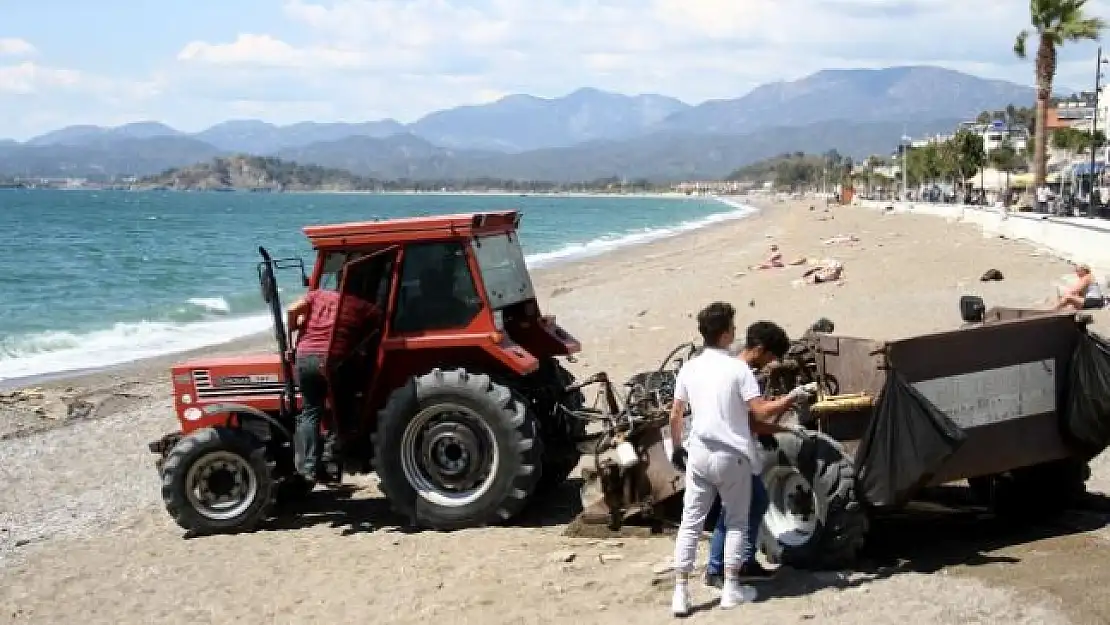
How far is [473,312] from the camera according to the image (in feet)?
27.2

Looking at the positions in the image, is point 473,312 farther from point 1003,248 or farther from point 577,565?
point 1003,248

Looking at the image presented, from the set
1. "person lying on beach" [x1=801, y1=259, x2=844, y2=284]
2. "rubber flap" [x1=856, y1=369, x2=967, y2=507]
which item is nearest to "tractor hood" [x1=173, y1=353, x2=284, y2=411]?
"rubber flap" [x1=856, y1=369, x2=967, y2=507]

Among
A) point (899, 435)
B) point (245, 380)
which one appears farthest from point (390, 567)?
point (899, 435)

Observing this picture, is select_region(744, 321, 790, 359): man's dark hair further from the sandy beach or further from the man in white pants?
the sandy beach

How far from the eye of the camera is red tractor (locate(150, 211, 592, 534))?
26.6ft

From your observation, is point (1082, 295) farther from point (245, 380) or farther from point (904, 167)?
point (904, 167)

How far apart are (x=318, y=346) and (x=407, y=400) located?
772 millimetres

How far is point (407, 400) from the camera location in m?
8.09

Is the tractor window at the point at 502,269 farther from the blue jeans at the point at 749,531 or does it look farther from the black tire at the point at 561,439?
the blue jeans at the point at 749,531

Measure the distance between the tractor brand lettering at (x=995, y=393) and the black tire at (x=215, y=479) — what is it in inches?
183

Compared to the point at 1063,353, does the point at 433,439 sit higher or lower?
lower

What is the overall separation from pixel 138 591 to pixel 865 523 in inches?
177

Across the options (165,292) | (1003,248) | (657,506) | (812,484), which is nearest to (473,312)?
(657,506)

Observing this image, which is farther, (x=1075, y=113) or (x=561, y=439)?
(x=1075, y=113)
